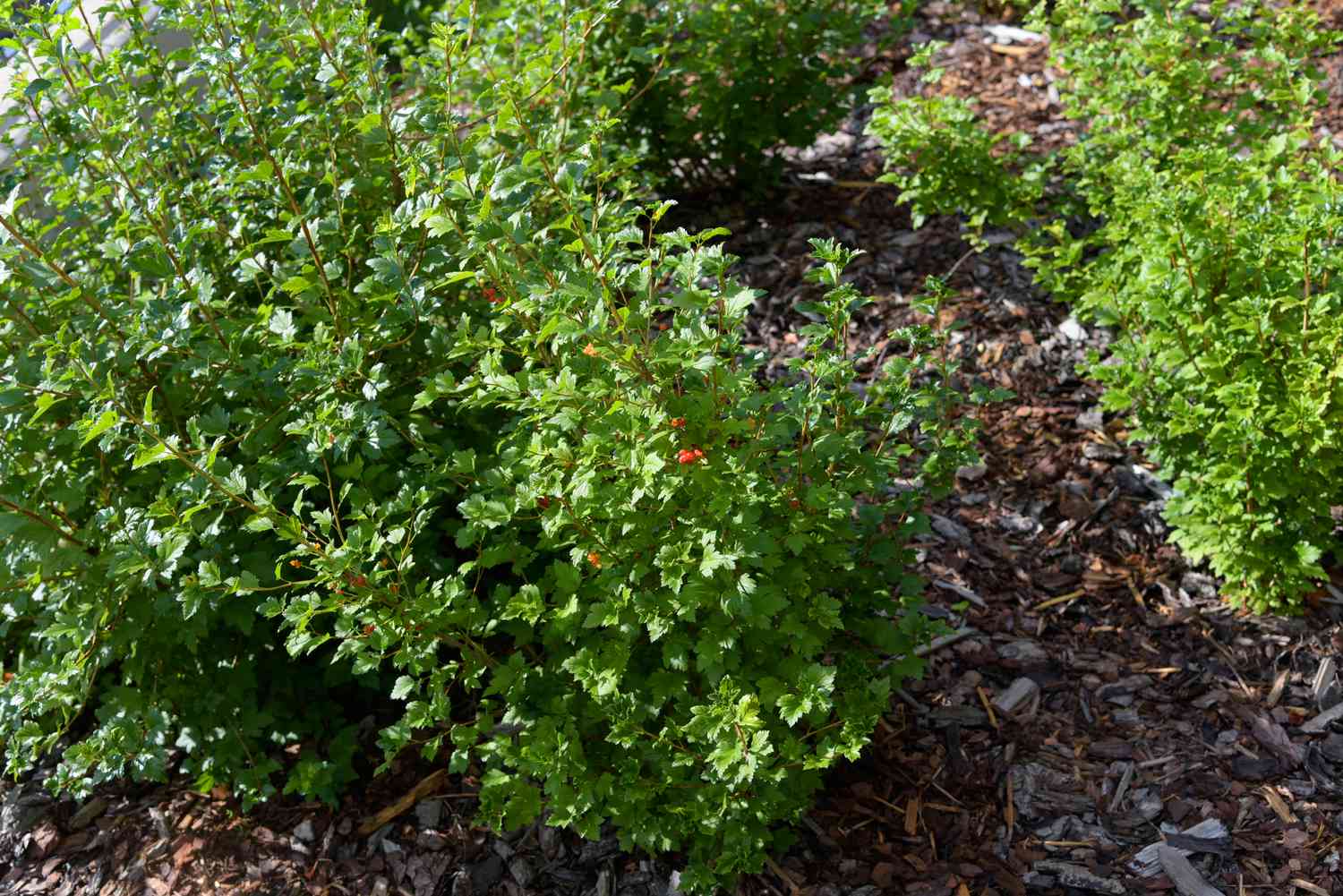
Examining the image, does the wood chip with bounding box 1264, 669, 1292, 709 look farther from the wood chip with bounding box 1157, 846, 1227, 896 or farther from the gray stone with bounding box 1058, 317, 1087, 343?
the gray stone with bounding box 1058, 317, 1087, 343

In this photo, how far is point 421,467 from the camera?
2836 millimetres

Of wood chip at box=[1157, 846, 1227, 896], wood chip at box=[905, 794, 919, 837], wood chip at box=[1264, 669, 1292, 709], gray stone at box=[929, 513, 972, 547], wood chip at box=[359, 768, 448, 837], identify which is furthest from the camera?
gray stone at box=[929, 513, 972, 547]

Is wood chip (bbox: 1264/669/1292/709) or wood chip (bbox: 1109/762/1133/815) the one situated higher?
wood chip (bbox: 1109/762/1133/815)

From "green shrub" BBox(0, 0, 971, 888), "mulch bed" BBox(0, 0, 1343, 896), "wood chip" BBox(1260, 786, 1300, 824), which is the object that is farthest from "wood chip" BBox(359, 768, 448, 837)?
"wood chip" BBox(1260, 786, 1300, 824)

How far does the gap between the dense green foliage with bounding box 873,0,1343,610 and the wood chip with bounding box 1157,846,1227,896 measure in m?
0.90

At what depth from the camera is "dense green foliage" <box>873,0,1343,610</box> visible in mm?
2998

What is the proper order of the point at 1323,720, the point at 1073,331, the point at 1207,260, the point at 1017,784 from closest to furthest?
the point at 1017,784 < the point at 1323,720 < the point at 1207,260 < the point at 1073,331

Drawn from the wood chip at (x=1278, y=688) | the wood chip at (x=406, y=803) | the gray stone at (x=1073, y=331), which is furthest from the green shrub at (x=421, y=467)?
the gray stone at (x=1073, y=331)

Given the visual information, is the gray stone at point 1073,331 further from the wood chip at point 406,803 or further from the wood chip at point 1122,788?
the wood chip at point 406,803

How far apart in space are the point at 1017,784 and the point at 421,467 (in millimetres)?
1688

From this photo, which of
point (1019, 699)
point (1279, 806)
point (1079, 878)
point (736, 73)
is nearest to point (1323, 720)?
point (1279, 806)

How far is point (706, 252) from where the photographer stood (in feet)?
7.22

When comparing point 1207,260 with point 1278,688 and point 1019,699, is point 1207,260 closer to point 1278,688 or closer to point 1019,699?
point 1278,688

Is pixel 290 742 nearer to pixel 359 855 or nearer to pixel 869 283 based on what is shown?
pixel 359 855
